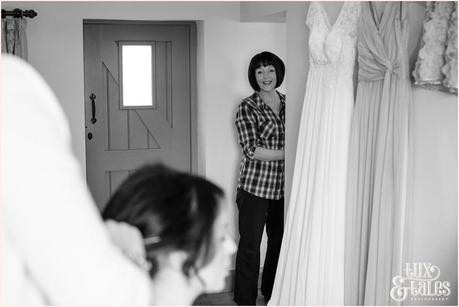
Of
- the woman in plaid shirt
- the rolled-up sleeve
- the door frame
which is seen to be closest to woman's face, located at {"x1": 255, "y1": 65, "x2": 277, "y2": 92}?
the woman in plaid shirt

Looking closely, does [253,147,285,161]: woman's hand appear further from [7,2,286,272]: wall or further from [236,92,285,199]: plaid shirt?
[7,2,286,272]: wall

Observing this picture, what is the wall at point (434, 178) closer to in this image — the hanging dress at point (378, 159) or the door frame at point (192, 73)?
the hanging dress at point (378, 159)

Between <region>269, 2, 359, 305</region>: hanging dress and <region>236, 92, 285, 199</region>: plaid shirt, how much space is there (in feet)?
1.60

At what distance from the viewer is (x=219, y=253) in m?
0.75

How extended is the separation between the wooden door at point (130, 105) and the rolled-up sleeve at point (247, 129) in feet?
2.63

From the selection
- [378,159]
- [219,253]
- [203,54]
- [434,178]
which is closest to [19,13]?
[203,54]

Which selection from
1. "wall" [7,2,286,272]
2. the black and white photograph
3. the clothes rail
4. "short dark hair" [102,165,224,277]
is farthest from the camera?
"wall" [7,2,286,272]

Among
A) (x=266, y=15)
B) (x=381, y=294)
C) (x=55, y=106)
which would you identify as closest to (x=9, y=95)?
(x=55, y=106)

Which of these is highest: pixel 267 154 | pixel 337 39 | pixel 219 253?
pixel 337 39

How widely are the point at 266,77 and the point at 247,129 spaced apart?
13.4 inches

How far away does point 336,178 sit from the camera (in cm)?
272

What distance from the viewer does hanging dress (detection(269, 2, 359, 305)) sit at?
8.82 ft

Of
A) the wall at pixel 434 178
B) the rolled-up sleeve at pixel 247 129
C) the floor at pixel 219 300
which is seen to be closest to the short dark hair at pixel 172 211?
the wall at pixel 434 178

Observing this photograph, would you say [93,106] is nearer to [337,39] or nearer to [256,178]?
[256,178]
